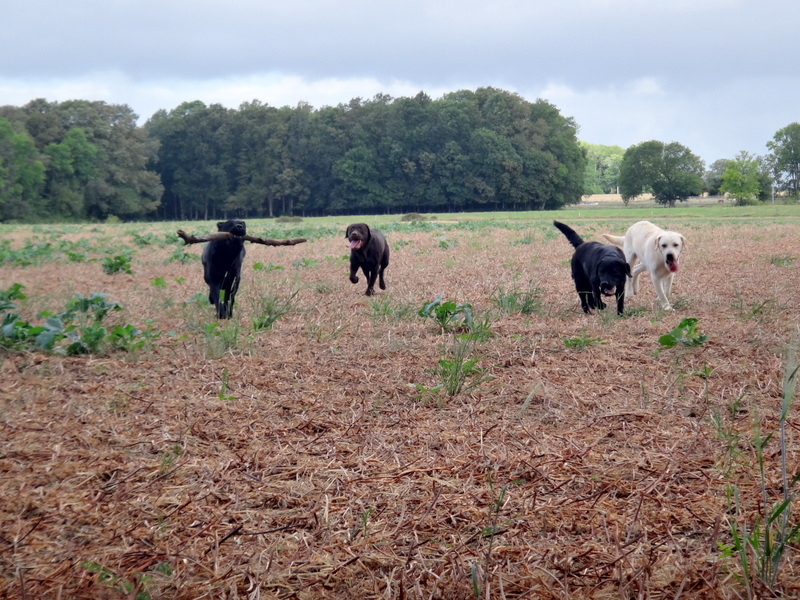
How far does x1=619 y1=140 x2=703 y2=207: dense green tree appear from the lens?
9775 centimetres

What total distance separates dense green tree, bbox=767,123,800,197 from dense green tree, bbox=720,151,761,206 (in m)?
3.47

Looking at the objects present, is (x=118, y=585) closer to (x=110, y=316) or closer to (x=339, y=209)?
(x=110, y=316)

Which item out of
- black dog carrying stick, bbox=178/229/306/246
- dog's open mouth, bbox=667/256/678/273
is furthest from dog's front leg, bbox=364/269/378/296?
dog's open mouth, bbox=667/256/678/273

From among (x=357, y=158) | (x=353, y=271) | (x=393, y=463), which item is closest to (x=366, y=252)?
(x=353, y=271)

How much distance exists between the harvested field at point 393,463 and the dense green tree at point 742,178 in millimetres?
107185

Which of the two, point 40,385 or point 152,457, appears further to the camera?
point 40,385

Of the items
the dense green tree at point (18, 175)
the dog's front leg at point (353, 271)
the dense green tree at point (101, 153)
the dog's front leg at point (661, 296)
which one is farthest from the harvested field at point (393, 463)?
the dense green tree at point (101, 153)

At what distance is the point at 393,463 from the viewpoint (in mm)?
3154

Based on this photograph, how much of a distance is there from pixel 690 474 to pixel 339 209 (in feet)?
277

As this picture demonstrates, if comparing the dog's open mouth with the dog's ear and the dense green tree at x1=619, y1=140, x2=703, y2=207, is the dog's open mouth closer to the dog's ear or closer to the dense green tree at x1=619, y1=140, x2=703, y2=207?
the dog's ear

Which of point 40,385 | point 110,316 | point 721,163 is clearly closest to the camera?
point 40,385

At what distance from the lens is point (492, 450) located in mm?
3283

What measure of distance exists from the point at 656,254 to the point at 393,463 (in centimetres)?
635

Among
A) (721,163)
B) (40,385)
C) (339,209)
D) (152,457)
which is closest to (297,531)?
(152,457)
